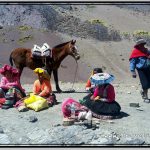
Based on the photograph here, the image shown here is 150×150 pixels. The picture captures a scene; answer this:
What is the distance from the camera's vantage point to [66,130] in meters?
10.2

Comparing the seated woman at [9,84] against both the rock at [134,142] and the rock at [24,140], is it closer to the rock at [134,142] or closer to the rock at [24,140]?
the rock at [24,140]

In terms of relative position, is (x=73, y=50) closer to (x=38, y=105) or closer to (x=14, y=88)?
(x=14, y=88)

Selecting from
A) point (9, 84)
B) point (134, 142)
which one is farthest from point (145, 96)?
point (134, 142)

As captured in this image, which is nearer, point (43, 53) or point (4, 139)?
point (4, 139)

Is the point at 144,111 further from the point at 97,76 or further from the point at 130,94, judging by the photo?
the point at 130,94

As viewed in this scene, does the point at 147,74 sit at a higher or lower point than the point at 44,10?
lower

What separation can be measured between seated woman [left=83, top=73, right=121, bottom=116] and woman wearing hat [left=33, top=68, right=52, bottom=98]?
4.56 ft

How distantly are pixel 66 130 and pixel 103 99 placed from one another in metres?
1.44

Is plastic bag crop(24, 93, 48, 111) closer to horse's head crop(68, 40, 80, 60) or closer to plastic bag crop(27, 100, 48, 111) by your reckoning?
plastic bag crop(27, 100, 48, 111)

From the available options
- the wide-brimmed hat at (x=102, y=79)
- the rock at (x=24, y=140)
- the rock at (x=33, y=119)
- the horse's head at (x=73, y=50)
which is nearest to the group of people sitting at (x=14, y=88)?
the rock at (x=33, y=119)

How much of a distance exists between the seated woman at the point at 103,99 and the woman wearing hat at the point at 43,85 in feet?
4.56

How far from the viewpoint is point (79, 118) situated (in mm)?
10617

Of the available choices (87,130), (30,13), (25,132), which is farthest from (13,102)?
(30,13)

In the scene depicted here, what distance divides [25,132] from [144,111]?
3.06m
